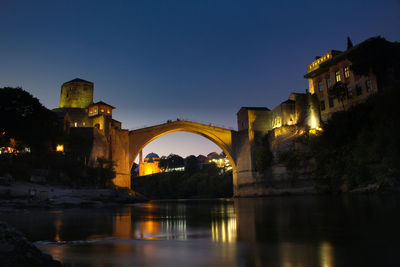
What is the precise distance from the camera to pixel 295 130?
40.7 metres

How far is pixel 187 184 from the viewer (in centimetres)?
6762

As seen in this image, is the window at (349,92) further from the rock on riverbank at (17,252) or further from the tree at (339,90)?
the rock on riverbank at (17,252)

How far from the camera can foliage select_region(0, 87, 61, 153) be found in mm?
27719

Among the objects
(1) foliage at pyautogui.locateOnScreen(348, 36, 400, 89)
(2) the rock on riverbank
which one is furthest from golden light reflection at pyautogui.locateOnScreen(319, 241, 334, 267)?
(1) foliage at pyautogui.locateOnScreen(348, 36, 400, 89)

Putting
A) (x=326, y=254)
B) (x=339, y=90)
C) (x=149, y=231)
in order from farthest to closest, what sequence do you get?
(x=339, y=90) < (x=149, y=231) < (x=326, y=254)

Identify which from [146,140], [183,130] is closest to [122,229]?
[146,140]

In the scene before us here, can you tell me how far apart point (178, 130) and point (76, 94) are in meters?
20.0

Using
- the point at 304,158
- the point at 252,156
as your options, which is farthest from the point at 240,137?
the point at 304,158

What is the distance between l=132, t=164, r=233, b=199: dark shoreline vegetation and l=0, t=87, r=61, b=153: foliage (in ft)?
123

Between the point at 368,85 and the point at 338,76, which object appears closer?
the point at 368,85

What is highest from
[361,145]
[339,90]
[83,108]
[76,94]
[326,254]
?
[76,94]

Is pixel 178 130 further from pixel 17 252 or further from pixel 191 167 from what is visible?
pixel 17 252

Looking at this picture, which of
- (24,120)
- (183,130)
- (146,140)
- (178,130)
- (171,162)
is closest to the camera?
(24,120)

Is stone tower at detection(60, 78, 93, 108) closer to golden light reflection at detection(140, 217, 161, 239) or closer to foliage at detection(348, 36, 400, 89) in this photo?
foliage at detection(348, 36, 400, 89)
